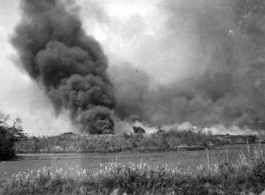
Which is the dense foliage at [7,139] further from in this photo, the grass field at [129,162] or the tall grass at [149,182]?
the tall grass at [149,182]

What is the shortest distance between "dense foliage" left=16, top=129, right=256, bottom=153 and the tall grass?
1344 inches

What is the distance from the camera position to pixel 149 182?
1048 cm

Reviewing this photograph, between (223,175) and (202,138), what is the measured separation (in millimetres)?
43026

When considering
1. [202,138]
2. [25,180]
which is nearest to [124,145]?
[202,138]

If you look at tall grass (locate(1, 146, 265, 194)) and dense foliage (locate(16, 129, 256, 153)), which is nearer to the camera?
tall grass (locate(1, 146, 265, 194))

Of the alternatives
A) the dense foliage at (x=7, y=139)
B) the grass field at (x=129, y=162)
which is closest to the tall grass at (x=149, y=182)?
the grass field at (x=129, y=162)

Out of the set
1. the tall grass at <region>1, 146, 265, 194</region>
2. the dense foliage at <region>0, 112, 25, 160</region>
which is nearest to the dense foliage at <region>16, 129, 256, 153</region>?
the dense foliage at <region>0, 112, 25, 160</region>

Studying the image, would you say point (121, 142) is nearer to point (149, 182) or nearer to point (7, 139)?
point (7, 139)

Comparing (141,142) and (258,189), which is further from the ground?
(141,142)

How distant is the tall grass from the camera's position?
10148mm

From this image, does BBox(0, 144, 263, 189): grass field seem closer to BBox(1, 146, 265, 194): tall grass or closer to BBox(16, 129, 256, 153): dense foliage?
BBox(1, 146, 265, 194): tall grass

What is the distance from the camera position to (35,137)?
57875 mm

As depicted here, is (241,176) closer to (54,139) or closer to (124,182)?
(124,182)

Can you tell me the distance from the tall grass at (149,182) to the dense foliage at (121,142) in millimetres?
34141
